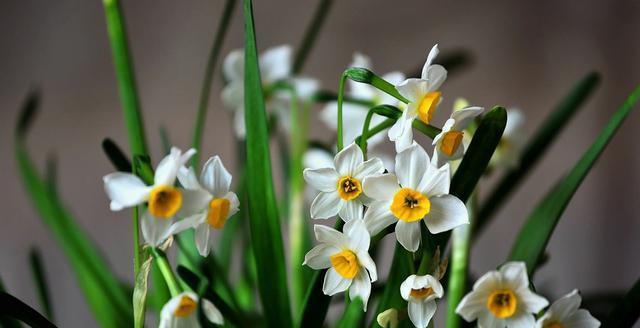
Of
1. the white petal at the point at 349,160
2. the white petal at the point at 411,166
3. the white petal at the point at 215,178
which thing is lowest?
the white petal at the point at 411,166

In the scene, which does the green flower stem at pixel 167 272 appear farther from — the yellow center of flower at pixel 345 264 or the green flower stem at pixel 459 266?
the green flower stem at pixel 459 266

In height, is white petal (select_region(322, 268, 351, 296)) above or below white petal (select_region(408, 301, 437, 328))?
above

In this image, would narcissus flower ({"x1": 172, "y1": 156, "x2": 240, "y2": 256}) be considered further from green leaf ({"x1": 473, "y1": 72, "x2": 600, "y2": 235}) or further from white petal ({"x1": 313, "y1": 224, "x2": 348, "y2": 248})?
green leaf ({"x1": 473, "y1": 72, "x2": 600, "y2": 235})

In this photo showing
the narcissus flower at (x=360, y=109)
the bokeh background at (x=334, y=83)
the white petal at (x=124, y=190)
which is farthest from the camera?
the bokeh background at (x=334, y=83)

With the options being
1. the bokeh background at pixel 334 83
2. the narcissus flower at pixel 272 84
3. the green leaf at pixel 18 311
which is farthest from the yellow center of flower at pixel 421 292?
the bokeh background at pixel 334 83

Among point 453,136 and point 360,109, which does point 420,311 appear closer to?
point 453,136

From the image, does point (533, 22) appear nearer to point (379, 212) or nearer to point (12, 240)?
point (379, 212)

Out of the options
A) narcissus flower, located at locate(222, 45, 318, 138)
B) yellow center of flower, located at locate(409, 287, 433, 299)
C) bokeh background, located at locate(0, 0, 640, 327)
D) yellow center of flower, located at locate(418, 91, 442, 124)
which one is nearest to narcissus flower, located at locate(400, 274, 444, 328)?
yellow center of flower, located at locate(409, 287, 433, 299)
